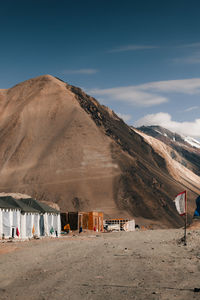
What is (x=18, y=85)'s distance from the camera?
14238cm

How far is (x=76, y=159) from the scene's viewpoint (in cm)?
10738

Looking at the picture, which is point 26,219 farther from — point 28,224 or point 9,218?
point 9,218

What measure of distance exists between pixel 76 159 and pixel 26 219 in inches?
2653

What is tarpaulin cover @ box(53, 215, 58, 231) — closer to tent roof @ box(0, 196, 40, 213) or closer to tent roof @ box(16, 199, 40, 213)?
tent roof @ box(16, 199, 40, 213)

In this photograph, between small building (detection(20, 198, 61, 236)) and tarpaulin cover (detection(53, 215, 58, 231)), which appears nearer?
small building (detection(20, 198, 61, 236))

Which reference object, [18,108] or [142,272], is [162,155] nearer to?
[18,108]

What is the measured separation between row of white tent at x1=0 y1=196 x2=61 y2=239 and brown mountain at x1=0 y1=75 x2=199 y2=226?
45431mm

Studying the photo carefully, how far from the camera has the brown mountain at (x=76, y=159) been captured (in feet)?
316

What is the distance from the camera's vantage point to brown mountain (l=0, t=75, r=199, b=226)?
316 feet

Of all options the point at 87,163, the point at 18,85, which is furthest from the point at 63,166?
the point at 18,85

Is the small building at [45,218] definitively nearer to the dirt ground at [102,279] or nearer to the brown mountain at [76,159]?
the dirt ground at [102,279]

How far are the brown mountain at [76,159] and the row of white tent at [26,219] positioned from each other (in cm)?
4543

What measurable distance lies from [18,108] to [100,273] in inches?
4652

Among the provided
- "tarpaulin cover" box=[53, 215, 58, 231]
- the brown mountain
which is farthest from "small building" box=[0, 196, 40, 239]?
the brown mountain
